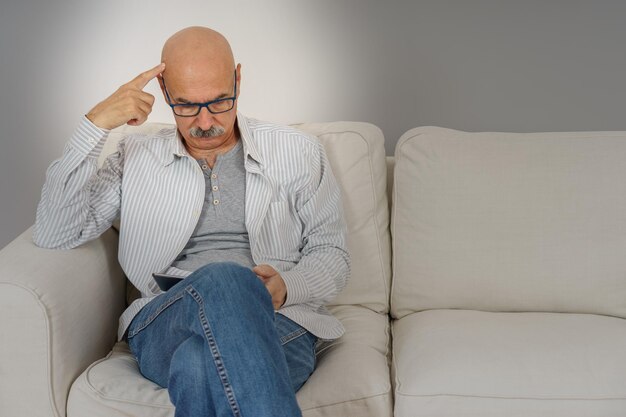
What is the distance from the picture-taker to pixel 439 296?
7.30 ft

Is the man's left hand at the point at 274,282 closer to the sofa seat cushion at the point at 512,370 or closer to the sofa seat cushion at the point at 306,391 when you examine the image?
the sofa seat cushion at the point at 306,391

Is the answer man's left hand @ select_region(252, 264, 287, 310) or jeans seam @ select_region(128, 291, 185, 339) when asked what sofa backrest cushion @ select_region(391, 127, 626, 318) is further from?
jeans seam @ select_region(128, 291, 185, 339)

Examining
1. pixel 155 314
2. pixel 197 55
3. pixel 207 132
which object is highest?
pixel 197 55

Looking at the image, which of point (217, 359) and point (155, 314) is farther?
point (155, 314)

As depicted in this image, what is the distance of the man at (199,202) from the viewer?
191 centimetres

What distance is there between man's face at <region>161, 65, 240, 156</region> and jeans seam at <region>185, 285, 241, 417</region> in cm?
55

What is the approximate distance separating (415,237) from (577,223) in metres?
0.42

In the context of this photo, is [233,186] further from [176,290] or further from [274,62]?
[274,62]

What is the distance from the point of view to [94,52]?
2676 millimetres

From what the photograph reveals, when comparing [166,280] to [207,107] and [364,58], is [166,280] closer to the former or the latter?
[207,107]

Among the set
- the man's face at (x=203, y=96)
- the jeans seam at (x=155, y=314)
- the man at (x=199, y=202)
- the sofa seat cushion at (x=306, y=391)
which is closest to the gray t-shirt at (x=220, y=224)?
the man at (x=199, y=202)

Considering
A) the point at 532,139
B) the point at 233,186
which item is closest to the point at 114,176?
the point at 233,186

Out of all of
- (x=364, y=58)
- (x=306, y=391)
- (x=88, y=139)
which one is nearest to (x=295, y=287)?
(x=306, y=391)

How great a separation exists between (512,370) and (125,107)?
41.1 inches
